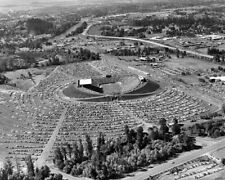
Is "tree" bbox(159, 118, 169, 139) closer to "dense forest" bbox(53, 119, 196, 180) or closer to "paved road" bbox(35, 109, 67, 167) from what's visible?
"dense forest" bbox(53, 119, 196, 180)

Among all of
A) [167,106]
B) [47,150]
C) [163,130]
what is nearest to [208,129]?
[163,130]

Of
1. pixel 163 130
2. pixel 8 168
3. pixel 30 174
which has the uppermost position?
pixel 163 130

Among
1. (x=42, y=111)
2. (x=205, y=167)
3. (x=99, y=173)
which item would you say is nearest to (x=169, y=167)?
(x=205, y=167)

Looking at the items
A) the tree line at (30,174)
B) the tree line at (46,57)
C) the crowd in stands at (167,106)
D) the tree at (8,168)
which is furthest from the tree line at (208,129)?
the tree line at (46,57)

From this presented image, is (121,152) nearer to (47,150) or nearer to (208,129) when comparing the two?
(47,150)

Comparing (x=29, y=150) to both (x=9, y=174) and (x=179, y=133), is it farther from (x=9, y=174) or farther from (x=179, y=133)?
(x=179, y=133)

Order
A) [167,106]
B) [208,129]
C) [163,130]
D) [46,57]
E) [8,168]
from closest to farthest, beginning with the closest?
[8,168], [163,130], [208,129], [167,106], [46,57]

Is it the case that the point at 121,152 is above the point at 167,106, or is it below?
below

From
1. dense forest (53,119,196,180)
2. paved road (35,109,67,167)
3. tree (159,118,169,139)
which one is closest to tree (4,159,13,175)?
paved road (35,109,67,167)

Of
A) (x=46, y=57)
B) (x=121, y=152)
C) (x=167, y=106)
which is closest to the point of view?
(x=121, y=152)

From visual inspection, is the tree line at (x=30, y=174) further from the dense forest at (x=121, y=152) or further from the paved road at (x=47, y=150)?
the paved road at (x=47, y=150)
